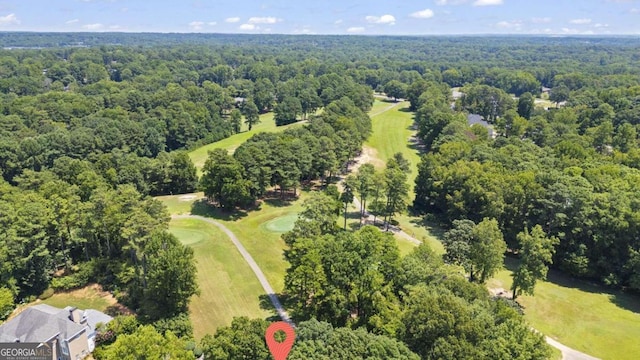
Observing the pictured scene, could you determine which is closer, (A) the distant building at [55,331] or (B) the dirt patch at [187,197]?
(A) the distant building at [55,331]

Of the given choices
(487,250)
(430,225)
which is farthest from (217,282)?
(430,225)

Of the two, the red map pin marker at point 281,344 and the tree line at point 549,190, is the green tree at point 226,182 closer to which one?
the tree line at point 549,190

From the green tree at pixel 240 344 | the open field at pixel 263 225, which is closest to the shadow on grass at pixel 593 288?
the open field at pixel 263 225

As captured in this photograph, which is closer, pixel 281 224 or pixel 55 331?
pixel 55 331

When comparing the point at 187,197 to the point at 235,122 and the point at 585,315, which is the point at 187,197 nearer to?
the point at 235,122

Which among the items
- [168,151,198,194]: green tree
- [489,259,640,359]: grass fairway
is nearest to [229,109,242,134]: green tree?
[168,151,198,194]: green tree

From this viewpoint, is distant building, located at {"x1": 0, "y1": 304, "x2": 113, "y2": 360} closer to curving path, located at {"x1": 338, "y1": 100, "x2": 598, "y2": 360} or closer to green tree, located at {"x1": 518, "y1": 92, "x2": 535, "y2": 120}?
curving path, located at {"x1": 338, "y1": 100, "x2": 598, "y2": 360}

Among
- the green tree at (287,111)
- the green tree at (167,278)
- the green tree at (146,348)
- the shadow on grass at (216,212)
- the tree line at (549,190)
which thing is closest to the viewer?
the green tree at (146,348)
